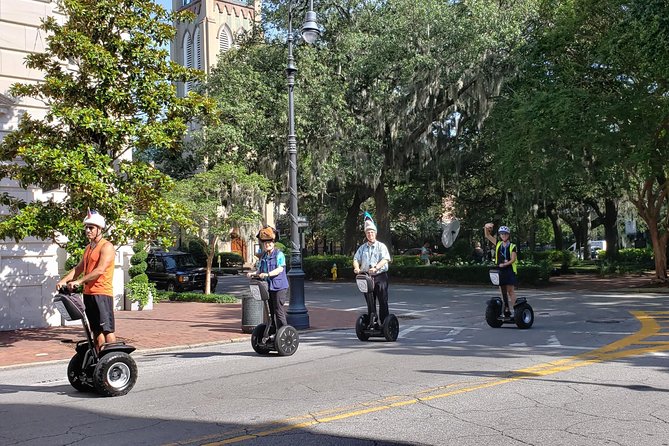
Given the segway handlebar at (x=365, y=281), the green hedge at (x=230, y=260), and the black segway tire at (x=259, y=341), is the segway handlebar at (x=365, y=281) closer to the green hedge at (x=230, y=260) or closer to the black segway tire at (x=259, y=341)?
the black segway tire at (x=259, y=341)

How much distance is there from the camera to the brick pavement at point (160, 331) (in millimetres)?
11086

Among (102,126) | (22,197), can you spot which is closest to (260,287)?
(102,126)

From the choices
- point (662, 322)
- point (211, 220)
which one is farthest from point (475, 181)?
point (662, 322)

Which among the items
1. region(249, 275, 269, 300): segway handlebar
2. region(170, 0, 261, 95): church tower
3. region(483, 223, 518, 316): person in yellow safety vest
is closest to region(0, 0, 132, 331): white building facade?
region(249, 275, 269, 300): segway handlebar

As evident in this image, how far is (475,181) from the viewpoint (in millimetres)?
38281

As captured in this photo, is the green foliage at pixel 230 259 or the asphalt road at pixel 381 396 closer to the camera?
the asphalt road at pixel 381 396

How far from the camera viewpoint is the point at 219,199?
20562mm

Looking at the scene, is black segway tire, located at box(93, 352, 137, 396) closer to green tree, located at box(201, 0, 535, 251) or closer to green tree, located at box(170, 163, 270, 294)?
green tree, located at box(170, 163, 270, 294)

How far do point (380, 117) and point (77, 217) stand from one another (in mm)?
17734

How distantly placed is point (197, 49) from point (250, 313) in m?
60.1

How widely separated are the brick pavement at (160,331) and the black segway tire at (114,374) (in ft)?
3.83

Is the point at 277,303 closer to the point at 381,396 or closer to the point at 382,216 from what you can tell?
the point at 381,396

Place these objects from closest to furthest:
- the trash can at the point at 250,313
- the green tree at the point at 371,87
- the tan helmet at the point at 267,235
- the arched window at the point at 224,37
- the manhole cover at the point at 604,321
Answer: the tan helmet at the point at 267,235 < the trash can at the point at 250,313 < the manhole cover at the point at 604,321 < the green tree at the point at 371,87 < the arched window at the point at 224,37

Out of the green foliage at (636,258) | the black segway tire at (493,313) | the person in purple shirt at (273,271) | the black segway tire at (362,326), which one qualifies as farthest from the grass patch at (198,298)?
the green foliage at (636,258)
